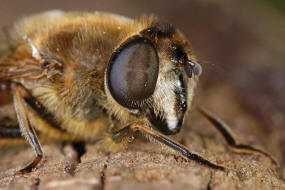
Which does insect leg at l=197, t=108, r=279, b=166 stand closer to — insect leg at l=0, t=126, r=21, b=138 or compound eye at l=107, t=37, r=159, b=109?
compound eye at l=107, t=37, r=159, b=109

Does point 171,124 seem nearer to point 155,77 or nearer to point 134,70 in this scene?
point 155,77

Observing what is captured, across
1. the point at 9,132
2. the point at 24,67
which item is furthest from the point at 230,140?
the point at 9,132

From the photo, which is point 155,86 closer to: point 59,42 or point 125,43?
point 125,43

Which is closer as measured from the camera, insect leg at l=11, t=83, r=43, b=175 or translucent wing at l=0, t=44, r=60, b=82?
insect leg at l=11, t=83, r=43, b=175

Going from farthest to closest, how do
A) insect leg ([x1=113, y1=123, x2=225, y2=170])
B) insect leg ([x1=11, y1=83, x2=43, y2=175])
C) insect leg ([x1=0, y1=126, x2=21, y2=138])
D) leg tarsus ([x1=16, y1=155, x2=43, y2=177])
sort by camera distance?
insect leg ([x1=0, y1=126, x2=21, y2=138]), insect leg ([x1=11, y1=83, x2=43, y2=175]), leg tarsus ([x1=16, y1=155, x2=43, y2=177]), insect leg ([x1=113, y1=123, x2=225, y2=170])

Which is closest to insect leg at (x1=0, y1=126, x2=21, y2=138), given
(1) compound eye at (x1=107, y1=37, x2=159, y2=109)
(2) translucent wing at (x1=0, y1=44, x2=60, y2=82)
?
(2) translucent wing at (x1=0, y1=44, x2=60, y2=82)

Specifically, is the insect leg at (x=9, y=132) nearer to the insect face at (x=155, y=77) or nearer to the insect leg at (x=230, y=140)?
the insect face at (x=155, y=77)

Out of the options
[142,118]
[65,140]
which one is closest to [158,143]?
[142,118]

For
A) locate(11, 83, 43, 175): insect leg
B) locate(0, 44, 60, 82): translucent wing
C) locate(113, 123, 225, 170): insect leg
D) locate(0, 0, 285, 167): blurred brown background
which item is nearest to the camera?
locate(113, 123, 225, 170): insect leg
